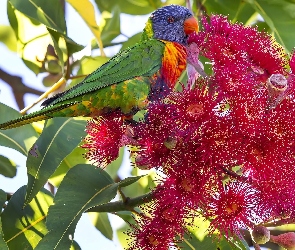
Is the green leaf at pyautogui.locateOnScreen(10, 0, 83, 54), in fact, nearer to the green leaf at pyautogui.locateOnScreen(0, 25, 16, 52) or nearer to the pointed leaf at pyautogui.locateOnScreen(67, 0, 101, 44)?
the pointed leaf at pyautogui.locateOnScreen(67, 0, 101, 44)

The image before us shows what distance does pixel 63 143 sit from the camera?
1.79 meters

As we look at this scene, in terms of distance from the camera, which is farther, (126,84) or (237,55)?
(126,84)

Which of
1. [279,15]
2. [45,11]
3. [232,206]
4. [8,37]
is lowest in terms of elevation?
[232,206]

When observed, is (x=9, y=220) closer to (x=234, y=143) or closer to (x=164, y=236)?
(x=164, y=236)

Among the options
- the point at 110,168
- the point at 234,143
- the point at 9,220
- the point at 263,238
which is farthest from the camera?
the point at 110,168

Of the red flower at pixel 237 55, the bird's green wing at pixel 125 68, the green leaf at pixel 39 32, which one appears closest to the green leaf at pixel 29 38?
the green leaf at pixel 39 32

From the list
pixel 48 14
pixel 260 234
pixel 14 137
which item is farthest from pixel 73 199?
pixel 48 14

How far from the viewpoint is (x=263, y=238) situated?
1.55 metres

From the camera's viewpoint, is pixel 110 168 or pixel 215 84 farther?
pixel 110 168

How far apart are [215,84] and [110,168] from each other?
3.07 feet

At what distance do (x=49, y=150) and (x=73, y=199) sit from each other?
0.18 m

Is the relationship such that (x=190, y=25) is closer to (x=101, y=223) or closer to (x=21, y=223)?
(x=101, y=223)

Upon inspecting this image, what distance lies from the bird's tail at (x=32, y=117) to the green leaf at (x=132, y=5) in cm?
98

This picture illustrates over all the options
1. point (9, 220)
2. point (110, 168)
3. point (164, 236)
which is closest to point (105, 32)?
point (110, 168)
